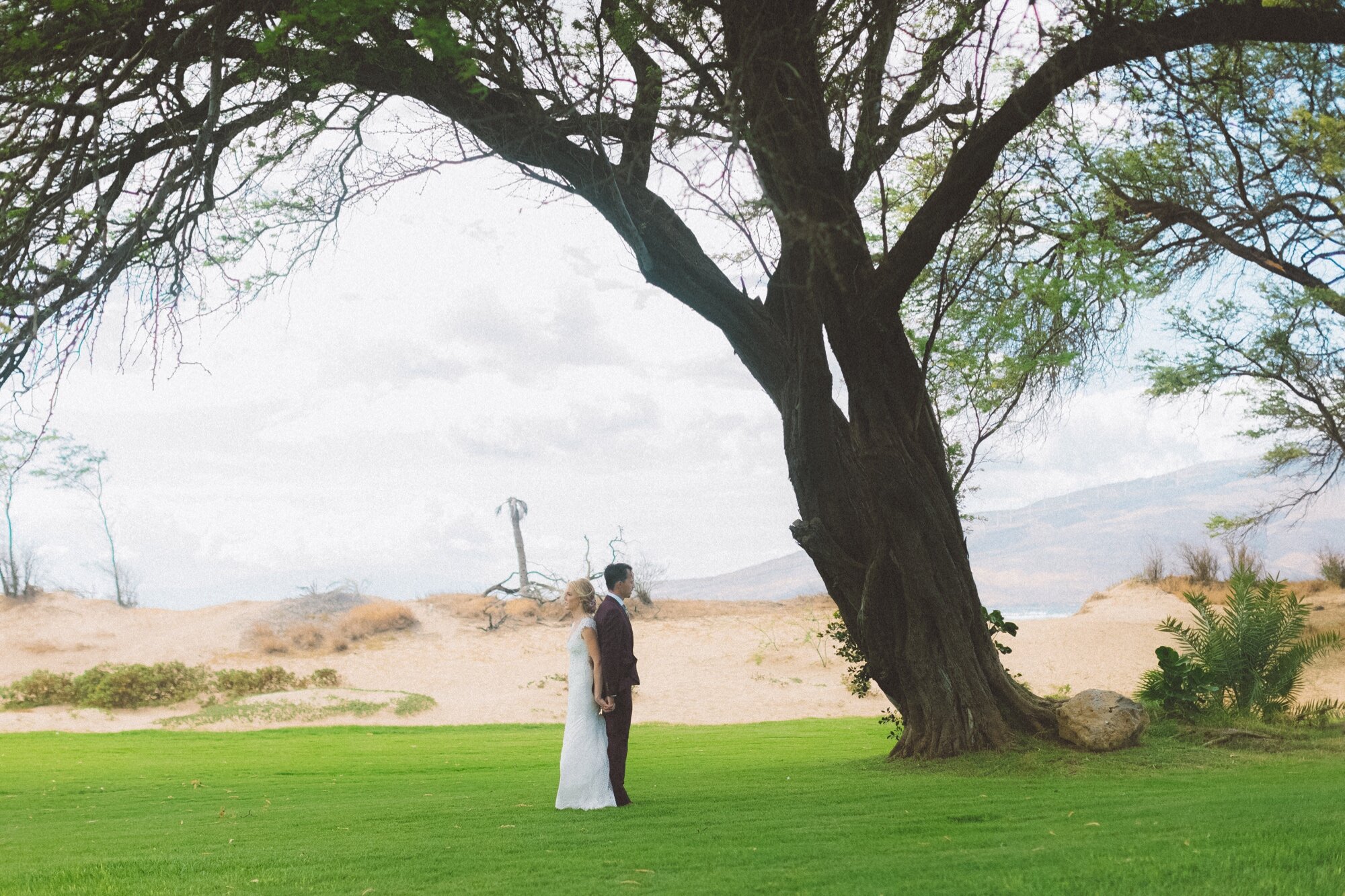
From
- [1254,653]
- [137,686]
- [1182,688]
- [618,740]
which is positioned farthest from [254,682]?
[1254,653]

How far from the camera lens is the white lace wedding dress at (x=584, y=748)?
8.23 metres

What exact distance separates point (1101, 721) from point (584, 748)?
5.25 m

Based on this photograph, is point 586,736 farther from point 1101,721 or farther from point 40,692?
point 40,692

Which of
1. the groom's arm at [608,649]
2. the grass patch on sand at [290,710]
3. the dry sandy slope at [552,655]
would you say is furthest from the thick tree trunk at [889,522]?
the grass patch on sand at [290,710]

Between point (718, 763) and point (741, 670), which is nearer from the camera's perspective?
point (718, 763)

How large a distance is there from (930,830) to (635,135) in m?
6.75

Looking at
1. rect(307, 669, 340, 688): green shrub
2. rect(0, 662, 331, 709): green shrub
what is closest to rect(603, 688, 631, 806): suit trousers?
rect(0, 662, 331, 709): green shrub

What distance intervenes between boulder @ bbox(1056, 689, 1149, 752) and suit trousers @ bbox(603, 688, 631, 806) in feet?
15.4

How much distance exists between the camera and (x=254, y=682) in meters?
25.6

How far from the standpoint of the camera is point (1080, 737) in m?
10.2

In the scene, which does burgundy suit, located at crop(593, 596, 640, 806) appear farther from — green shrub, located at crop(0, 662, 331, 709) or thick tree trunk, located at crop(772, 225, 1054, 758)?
green shrub, located at crop(0, 662, 331, 709)

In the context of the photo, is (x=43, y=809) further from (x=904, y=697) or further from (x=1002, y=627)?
(x=1002, y=627)

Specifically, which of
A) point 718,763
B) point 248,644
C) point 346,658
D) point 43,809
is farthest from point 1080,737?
point 248,644

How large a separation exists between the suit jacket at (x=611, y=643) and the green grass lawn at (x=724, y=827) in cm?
97
